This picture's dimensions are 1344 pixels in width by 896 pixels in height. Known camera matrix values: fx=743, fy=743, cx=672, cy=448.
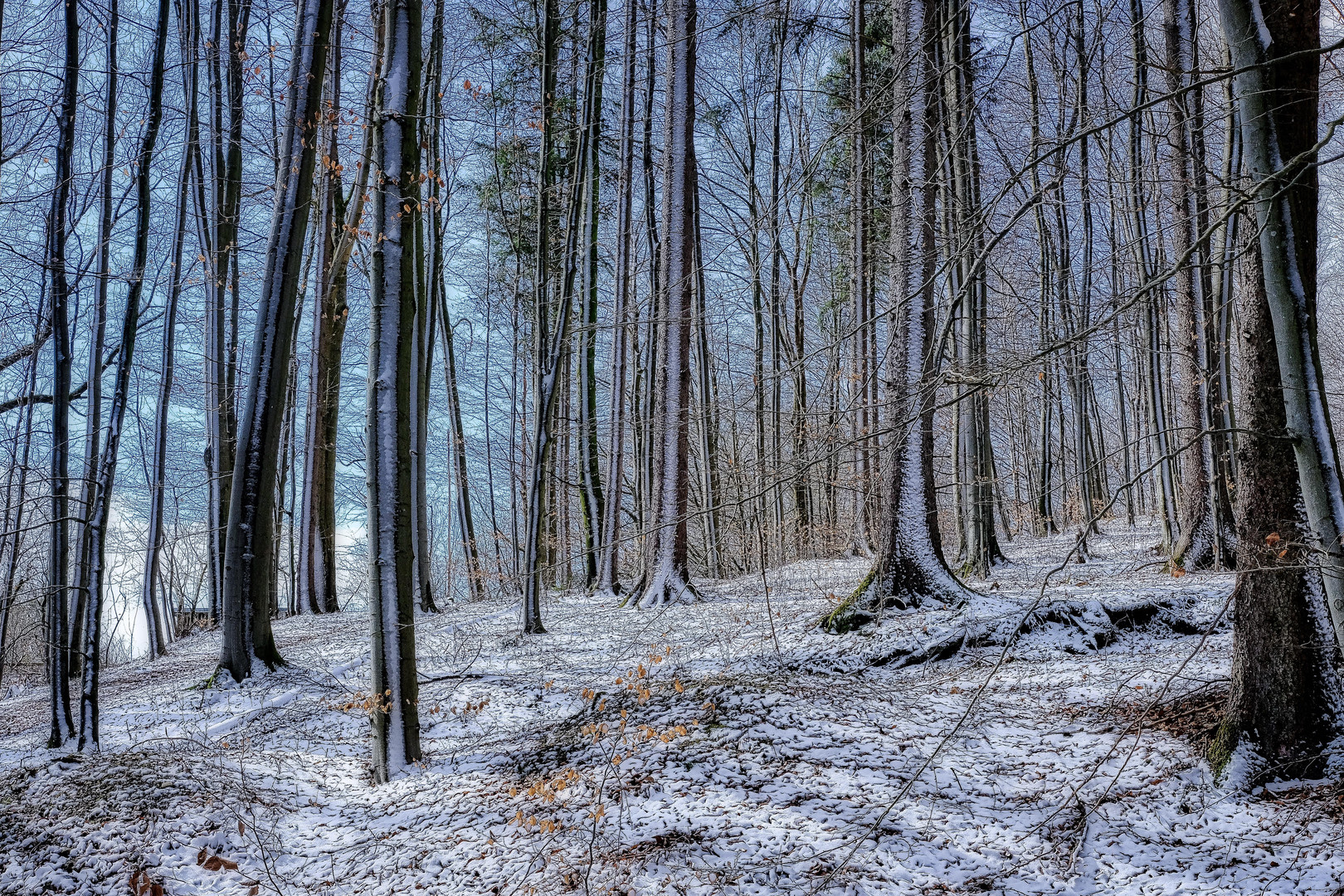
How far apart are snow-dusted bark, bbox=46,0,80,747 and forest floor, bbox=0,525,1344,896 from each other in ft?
2.22

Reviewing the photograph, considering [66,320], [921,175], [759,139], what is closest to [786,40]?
[759,139]

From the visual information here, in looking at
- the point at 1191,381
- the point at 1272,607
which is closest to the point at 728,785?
the point at 1272,607

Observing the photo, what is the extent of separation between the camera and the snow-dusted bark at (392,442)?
4.70 m

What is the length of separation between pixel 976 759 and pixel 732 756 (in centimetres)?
137

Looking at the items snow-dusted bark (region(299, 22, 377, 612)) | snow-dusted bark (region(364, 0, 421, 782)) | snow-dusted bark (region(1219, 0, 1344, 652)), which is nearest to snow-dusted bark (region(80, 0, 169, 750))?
snow-dusted bark (region(364, 0, 421, 782))

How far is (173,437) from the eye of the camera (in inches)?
729

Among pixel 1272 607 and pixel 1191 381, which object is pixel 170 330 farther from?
pixel 1191 381

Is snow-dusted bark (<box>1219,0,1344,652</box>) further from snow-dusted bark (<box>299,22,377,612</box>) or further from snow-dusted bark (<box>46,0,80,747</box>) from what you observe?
snow-dusted bark (<box>299,22,377,612</box>)

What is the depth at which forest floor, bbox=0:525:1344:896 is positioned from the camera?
323 cm

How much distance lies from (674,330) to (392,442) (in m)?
5.56

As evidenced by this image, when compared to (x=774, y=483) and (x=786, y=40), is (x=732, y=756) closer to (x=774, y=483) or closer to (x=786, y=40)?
(x=774, y=483)

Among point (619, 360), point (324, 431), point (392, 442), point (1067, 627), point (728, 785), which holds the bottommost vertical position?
point (728, 785)

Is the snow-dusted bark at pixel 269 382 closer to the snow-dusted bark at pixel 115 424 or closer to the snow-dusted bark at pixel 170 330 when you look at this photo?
the snow-dusted bark at pixel 170 330

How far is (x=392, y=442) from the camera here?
186 inches
